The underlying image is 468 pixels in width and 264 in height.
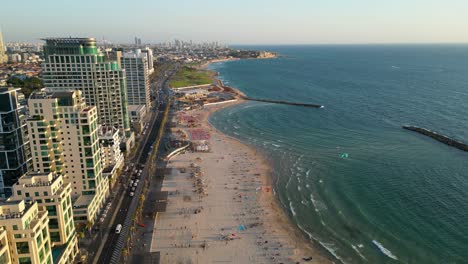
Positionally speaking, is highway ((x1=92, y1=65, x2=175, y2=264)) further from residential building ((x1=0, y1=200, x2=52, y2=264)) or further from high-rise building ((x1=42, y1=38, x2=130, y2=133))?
residential building ((x1=0, y1=200, x2=52, y2=264))

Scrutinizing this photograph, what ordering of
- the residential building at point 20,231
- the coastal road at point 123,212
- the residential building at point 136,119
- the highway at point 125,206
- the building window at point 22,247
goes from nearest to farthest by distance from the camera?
1. the residential building at point 20,231
2. the building window at point 22,247
3. the coastal road at point 123,212
4. the highway at point 125,206
5. the residential building at point 136,119

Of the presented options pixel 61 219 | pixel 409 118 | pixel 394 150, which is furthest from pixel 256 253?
pixel 409 118

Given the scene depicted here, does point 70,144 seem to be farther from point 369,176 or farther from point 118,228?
point 369,176

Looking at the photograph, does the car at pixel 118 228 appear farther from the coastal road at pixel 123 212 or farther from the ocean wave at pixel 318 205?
the ocean wave at pixel 318 205

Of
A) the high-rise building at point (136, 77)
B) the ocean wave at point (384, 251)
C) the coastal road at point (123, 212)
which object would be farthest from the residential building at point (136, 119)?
the ocean wave at point (384, 251)

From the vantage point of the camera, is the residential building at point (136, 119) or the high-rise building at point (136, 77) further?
the high-rise building at point (136, 77)

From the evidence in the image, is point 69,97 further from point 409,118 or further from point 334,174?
point 409,118

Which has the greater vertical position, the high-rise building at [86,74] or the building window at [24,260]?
the high-rise building at [86,74]
